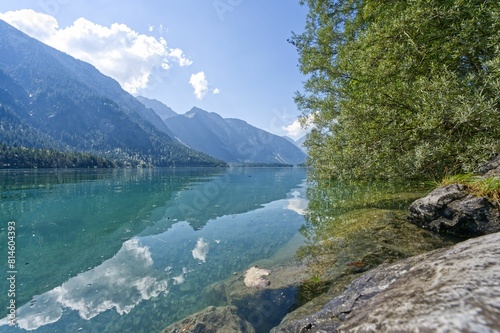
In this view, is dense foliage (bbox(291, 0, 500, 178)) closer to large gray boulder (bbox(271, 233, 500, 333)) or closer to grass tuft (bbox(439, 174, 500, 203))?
grass tuft (bbox(439, 174, 500, 203))

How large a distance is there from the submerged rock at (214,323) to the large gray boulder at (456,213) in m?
9.04

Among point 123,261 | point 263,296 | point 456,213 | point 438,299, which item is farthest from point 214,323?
point 456,213

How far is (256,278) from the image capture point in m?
10.0

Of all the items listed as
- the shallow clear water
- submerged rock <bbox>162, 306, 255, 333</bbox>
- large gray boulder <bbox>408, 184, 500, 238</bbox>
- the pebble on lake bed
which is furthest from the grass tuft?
submerged rock <bbox>162, 306, 255, 333</bbox>

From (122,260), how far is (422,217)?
15665mm

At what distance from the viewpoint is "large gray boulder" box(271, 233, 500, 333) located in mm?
2619

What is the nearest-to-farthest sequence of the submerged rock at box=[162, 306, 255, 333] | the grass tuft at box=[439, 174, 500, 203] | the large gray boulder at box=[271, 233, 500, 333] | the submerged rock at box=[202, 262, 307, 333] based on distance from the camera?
1. the large gray boulder at box=[271, 233, 500, 333]
2. the submerged rock at box=[162, 306, 255, 333]
3. the submerged rock at box=[202, 262, 307, 333]
4. the grass tuft at box=[439, 174, 500, 203]

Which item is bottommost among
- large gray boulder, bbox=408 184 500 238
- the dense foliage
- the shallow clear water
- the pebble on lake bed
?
the shallow clear water

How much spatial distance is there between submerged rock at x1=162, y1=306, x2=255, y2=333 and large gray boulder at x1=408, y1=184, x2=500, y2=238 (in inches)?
356

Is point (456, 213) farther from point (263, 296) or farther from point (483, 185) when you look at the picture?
point (263, 296)

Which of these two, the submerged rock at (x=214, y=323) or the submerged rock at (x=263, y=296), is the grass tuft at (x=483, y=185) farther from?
the submerged rock at (x=214, y=323)

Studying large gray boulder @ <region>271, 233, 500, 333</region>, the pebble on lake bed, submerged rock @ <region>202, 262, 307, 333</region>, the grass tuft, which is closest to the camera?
large gray boulder @ <region>271, 233, 500, 333</region>

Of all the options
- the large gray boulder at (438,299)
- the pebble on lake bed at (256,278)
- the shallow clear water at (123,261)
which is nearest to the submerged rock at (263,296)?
the pebble on lake bed at (256,278)

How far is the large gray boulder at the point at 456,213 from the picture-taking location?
945 cm
